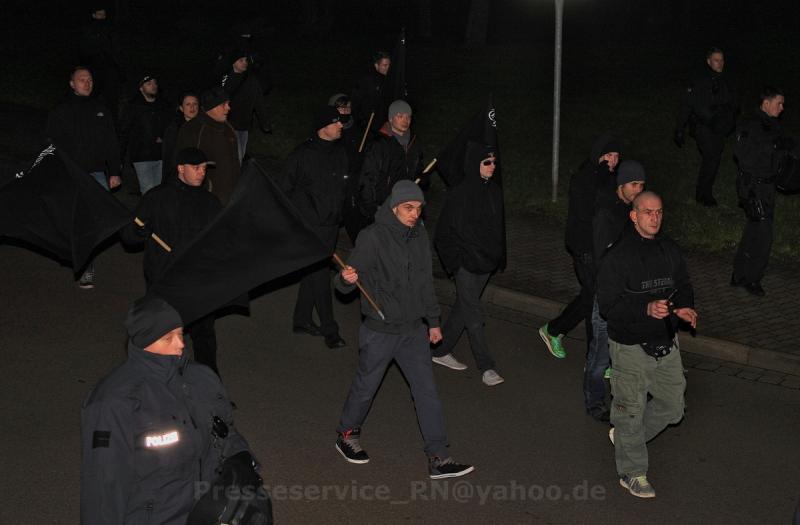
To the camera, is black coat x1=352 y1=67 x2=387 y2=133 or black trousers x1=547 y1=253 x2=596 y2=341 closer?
black trousers x1=547 y1=253 x2=596 y2=341

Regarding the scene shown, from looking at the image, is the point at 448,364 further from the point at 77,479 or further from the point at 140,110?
the point at 140,110

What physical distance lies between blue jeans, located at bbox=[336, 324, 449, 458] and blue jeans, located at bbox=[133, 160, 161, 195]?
618cm

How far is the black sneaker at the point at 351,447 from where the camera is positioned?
830 centimetres

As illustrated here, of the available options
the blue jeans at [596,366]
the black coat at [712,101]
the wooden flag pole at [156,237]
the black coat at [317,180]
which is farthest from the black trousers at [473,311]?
the black coat at [712,101]

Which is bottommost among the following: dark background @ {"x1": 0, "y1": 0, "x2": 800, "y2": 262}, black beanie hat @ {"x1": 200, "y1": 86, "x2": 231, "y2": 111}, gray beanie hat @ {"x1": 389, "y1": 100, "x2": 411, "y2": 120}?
dark background @ {"x1": 0, "y1": 0, "x2": 800, "y2": 262}

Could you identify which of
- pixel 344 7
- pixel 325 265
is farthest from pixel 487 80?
pixel 344 7

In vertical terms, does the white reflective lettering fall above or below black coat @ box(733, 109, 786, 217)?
above

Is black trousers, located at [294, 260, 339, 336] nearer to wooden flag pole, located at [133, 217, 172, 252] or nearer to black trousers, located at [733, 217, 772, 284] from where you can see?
wooden flag pole, located at [133, 217, 172, 252]

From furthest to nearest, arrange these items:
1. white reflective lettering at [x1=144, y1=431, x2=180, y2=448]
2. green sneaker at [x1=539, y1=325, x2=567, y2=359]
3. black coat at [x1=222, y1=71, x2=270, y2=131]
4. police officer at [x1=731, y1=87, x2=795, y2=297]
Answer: black coat at [x1=222, y1=71, x2=270, y2=131] < police officer at [x1=731, y1=87, x2=795, y2=297] < green sneaker at [x1=539, y1=325, x2=567, y2=359] < white reflective lettering at [x1=144, y1=431, x2=180, y2=448]

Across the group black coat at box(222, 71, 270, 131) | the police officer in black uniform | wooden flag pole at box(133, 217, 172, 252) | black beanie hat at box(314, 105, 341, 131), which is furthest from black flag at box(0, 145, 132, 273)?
the police officer in black uniform

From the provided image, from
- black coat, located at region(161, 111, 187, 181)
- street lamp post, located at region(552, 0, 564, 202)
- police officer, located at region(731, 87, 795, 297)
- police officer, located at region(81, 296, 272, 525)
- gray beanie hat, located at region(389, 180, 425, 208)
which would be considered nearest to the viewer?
police officer, located at region(81, 296, 272, 525)

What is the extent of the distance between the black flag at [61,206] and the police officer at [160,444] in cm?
327

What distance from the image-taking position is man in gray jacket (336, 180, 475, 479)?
317 inches

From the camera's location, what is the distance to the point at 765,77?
24.0 m
